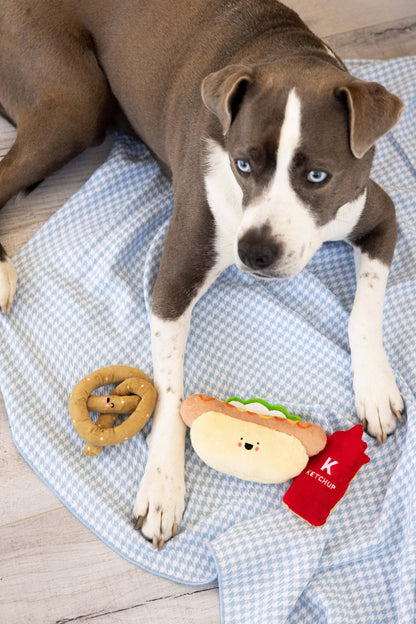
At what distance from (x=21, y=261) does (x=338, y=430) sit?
4.86 ft

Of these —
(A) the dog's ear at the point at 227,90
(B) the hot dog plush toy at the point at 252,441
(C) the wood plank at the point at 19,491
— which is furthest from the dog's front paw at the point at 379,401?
(C) the wood plank at the point at 19,491

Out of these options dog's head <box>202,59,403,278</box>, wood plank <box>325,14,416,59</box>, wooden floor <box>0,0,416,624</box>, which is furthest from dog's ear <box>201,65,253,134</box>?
wood plank <box>325,14,416,59</box>

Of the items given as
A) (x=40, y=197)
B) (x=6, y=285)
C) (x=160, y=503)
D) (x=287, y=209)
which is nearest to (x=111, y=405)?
(x=160, y=503)

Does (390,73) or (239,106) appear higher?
(239,106)

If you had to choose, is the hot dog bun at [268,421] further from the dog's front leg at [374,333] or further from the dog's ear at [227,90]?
the dog's ear at [227,90]

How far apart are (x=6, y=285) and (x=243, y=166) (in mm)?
1169

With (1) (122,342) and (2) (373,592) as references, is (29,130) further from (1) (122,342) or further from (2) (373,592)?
(2) (373,592)

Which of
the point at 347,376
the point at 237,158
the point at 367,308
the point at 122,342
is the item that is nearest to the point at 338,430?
the point at 347,376

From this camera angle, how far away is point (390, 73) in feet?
10.5

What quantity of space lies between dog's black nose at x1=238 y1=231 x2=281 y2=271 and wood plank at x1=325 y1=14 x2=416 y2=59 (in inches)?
73.7

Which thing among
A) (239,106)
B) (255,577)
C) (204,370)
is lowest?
(255,577)

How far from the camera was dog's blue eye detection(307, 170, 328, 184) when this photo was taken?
6.22ft

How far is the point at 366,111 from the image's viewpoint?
1829 mm

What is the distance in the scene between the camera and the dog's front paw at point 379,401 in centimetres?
237
